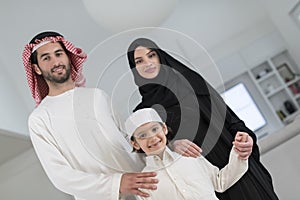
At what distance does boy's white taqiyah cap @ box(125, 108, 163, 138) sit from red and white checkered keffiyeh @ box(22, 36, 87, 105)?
0.26 m

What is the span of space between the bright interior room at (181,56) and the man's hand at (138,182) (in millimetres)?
167

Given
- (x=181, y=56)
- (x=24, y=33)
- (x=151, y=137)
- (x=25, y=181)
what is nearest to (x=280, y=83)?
(x=24, y=33)

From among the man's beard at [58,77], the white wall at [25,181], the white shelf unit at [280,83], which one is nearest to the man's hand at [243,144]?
the man's beard at [58,77]

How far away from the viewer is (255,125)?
434cm

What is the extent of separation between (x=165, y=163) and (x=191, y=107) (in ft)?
0.46

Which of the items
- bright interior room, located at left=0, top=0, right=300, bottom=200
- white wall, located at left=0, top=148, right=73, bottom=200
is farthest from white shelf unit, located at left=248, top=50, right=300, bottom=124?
white wall, located at left=0, top=148, right=73, bottom=200

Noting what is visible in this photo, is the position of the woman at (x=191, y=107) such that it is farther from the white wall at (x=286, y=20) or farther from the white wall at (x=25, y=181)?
the white wall at (x=286, y=20)

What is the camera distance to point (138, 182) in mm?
793

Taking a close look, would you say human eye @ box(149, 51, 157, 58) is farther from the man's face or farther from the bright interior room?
the man's face

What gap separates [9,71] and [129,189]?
1.86 meters

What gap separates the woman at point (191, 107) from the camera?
856mm

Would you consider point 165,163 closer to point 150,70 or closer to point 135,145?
point 135,145

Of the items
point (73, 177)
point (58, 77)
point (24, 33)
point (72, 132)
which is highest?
point (24, 33)

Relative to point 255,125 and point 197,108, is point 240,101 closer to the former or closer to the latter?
point 255,125
